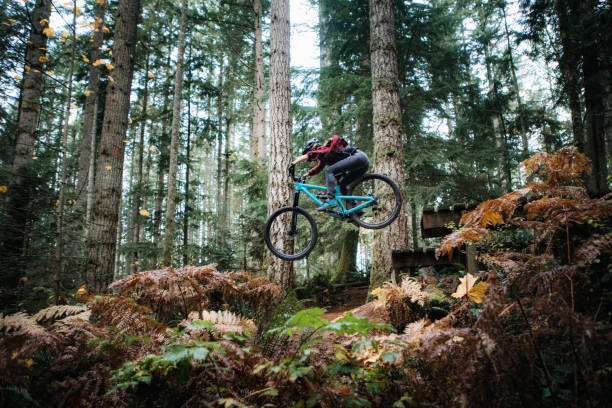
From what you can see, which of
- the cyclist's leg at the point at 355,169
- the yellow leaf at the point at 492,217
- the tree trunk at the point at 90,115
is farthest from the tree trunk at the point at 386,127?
the tree trunk at the point at 90,115

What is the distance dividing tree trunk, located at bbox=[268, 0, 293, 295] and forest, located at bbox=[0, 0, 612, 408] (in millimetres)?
35

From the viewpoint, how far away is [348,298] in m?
9.34

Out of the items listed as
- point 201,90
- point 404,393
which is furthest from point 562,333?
point 201,90

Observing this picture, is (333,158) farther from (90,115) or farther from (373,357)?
(90,115)

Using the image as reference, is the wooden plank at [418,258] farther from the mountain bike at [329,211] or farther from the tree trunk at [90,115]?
the tree trunk at [90,115]

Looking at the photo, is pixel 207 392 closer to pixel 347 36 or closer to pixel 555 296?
pixel 555 296

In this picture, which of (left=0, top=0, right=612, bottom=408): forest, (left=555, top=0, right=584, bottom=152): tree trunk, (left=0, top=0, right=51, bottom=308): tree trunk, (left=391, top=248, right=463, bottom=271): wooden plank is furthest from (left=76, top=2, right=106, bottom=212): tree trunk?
(left=555, top=0, right=584, bottom=152): tree trunk

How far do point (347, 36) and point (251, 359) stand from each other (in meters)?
12.6

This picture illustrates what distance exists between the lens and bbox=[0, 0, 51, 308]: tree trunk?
6.75m

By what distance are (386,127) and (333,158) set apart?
2.85 metres

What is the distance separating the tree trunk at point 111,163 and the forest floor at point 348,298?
566cm

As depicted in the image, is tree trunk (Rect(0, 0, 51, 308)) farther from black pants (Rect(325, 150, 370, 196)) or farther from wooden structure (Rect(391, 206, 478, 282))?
wooden structure (Rect(391, 206, 478, 282))

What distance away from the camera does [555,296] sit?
Result: 206 centimetres


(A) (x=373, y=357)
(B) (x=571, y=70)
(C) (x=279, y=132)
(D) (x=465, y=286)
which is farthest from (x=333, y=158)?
(B) (x=571, y=70)
